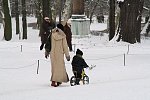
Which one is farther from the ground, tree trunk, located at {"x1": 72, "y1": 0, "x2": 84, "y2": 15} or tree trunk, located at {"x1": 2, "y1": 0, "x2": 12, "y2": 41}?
tree trunk, located at {"x1": 72, "y1": 0, "x2": 84, "y2": 15}

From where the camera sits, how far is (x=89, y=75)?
544 inches

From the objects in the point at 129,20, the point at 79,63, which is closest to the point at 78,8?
the point at 129,20

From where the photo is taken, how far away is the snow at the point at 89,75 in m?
8.38

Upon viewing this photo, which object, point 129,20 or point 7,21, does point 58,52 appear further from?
point 7,21

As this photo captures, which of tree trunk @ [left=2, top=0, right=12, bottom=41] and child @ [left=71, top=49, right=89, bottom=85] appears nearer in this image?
child @ [left=71, top=49, right=89, bottom=85]

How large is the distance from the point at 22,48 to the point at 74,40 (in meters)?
4.60

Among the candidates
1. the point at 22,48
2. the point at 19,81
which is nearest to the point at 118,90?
the point at 19,81

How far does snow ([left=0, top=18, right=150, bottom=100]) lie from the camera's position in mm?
8375

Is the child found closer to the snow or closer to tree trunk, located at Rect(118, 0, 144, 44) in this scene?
the snow

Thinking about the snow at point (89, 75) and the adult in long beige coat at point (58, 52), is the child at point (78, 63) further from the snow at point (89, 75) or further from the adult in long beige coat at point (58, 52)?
the snow at point (89, 75)

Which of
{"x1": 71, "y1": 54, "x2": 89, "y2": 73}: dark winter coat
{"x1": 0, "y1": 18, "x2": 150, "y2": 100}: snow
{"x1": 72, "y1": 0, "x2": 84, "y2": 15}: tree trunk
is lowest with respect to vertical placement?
{"x1": 0, "y1": 18, "x2": 150, "y2": 100}: snow

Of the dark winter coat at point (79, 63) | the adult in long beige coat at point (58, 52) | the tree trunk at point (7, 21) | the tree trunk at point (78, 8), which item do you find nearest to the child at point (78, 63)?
the dark winter coat at point (79, 63)

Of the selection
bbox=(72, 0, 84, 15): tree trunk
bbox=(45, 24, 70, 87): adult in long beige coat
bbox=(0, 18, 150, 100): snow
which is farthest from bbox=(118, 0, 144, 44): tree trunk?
bbox=(45, 24, 70, 87): adult in long beige coat

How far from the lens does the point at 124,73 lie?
1426 cm
